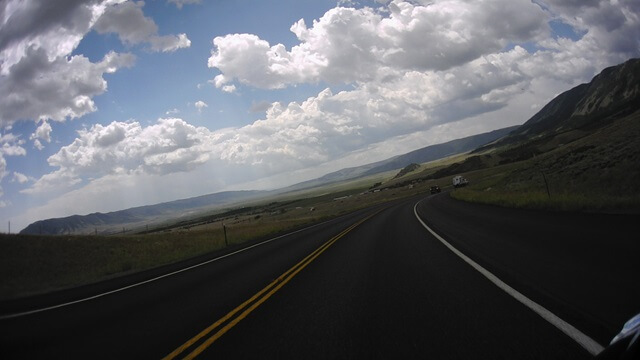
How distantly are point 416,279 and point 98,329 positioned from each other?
5585mm

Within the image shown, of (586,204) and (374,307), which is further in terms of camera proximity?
(586,204)

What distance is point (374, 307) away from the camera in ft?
19.4

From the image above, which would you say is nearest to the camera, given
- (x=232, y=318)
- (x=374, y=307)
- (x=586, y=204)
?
(x=374, y=307)

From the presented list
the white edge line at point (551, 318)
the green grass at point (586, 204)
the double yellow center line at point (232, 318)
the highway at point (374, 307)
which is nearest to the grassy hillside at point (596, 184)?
the green grass at point (586, 204)

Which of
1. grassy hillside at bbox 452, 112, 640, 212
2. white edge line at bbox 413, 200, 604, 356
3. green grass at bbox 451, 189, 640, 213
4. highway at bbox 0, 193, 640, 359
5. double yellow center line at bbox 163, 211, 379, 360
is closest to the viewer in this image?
white edge line at bbox 413, 200, 604, 356

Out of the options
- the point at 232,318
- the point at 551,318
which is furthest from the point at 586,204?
the point at 232,318

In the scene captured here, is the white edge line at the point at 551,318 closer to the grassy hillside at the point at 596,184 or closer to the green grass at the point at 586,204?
the green grass at the point at 586,204

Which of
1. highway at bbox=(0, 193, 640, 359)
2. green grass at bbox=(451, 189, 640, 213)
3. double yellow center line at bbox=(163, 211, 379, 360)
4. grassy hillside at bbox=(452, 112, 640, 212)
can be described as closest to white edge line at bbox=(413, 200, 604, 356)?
highway at bbox=(0, 193, 640, 359)

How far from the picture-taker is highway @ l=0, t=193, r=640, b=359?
4.32 meters

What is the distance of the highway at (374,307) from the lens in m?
4.32

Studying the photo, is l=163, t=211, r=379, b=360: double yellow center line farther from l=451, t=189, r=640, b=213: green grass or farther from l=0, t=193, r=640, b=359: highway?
l=451, t=189, r=640, b=213: green grass

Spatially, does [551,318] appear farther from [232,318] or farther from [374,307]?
[232,318]

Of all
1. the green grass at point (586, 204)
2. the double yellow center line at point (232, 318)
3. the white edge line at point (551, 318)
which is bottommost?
the green grass at point (586, 204)

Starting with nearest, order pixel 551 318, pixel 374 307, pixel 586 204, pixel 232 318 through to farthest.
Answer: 1. pixel 551 318
2. pixel 374 307
3. pixel 232 318
4. pixel 586 204
